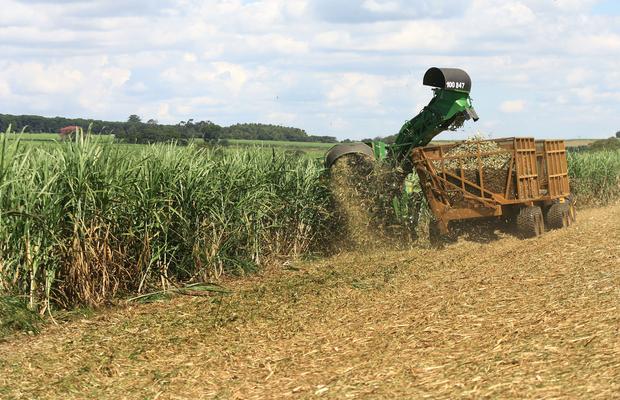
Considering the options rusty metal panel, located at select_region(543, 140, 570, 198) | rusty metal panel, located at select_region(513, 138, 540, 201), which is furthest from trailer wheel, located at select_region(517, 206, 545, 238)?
rusty metal panel, located at select_region(543, 140, 570, 198)

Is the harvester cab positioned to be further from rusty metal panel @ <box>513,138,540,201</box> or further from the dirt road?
the dirt road

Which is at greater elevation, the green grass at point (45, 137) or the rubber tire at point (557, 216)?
the green grass at point (45, 137)

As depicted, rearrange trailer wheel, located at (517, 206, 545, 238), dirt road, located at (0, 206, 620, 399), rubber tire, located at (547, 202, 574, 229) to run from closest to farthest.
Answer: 1. dirt road, located at (0, 206, 620, 399)
2. trailer wheel, located at (517, 206, 545, 238)
3. rubber tire, located at (547, 202, 574, 229)

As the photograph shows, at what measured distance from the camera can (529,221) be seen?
14.9 meters

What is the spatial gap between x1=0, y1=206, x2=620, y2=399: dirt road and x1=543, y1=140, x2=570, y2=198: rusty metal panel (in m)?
5.23

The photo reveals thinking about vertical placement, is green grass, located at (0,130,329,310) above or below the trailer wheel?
above

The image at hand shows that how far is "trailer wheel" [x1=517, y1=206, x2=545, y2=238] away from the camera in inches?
585

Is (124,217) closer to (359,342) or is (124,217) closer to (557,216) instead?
(359,342)

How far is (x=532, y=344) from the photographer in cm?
650

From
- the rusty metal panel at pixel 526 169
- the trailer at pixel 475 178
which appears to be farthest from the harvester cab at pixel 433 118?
the rusty metal panel at pixel 526 169

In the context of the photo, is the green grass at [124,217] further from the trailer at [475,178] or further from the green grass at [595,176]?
the green grass at [595,176]

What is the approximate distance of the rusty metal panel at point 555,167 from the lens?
1591 cm

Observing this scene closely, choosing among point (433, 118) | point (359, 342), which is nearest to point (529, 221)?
point (433, 118)

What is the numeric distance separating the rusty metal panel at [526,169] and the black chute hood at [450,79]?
4.57 feet
